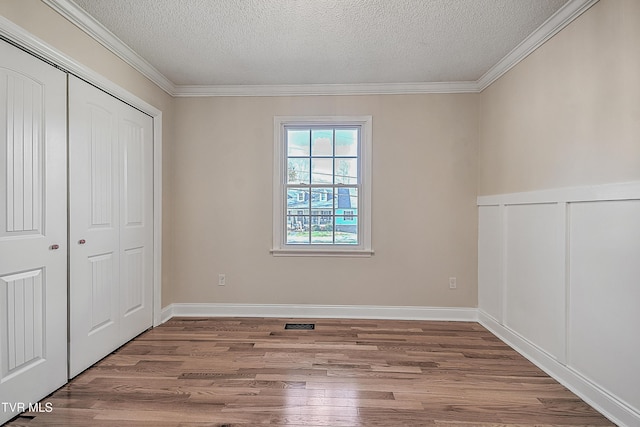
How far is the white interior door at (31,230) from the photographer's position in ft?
6.09

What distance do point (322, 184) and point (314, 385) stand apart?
2.15 m

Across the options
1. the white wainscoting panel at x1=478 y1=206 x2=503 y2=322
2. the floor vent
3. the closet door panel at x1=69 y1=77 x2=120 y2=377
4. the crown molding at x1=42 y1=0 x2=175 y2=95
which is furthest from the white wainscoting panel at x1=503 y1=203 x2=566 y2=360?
the crown molding at x1=42 y1=0 x2=175 y2=95

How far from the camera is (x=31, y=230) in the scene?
2.01m

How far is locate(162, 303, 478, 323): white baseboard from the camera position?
3.67 m

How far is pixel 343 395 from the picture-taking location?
7.09 ft

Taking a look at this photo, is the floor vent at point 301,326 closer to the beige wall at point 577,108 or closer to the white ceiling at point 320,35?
the beige wall at point 577,108

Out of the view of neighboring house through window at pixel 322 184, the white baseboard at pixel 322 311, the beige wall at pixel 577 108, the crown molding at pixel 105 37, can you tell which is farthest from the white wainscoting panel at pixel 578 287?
the crown molding at pixel 105 37

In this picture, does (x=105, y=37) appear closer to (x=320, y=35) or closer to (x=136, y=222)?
(x=136, y=222)

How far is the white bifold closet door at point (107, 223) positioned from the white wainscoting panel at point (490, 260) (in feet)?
11.2

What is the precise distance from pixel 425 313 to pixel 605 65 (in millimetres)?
2650

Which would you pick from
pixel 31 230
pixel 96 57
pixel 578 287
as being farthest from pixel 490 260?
pixel 96 57

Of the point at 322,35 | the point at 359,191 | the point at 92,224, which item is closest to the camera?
the point at 92,224

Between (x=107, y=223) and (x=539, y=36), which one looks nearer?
(x=539, y=36)

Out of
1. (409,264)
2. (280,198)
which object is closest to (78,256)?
(280,198)
